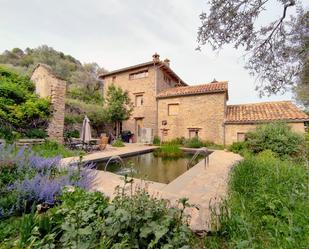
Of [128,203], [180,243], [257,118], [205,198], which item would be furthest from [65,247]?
[257,118]

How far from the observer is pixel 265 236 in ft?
6.83

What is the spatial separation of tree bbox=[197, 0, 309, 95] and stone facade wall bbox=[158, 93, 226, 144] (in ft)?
26.4

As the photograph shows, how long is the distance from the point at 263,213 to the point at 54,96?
10.1m

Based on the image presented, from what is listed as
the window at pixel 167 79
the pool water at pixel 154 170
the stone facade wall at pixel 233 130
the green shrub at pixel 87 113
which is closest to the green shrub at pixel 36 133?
the pool water at pixel 154 170

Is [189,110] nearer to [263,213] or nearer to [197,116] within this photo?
[197,116]

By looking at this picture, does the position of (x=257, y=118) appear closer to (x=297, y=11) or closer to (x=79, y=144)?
(x=297, y=11)

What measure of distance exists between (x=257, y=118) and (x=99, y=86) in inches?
828

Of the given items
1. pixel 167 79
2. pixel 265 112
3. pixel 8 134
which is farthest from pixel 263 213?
pixel 167 79

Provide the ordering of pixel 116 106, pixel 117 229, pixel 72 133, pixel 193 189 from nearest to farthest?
pixel 117 229, pixel 193 189, pixel 72 133, pixel 116 106

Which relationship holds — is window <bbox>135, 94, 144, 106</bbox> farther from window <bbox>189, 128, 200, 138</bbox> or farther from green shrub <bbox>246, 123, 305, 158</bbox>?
green shrub <bbox>246, 123, 305, 158</bbox>

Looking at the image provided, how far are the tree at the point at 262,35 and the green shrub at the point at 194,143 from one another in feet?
25.6

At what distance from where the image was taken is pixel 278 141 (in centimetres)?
871

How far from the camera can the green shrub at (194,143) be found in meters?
13.9

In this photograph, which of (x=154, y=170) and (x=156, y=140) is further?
(x=156, y=140)
